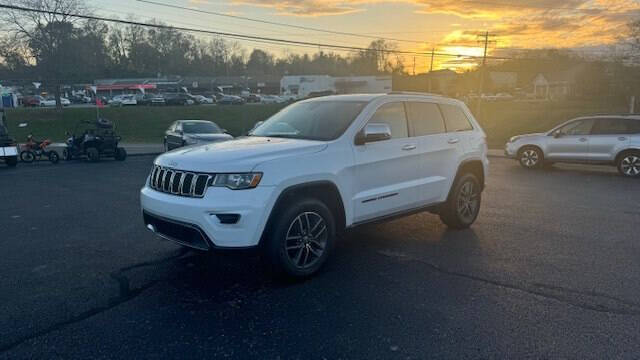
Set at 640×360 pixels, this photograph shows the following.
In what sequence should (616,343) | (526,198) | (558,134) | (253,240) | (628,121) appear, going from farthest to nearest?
(558,134)
(628,121)
(526,198)
(253,240)
(616,343)

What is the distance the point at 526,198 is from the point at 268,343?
23.8 feet

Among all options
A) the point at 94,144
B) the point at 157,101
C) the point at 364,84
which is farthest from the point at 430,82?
the point at 94,144

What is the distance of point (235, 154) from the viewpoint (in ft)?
14.1

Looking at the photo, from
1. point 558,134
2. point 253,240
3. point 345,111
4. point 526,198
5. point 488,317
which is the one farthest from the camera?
point 558,134

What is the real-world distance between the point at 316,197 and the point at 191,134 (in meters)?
13.4

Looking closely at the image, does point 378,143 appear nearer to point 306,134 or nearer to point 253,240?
point 306,134

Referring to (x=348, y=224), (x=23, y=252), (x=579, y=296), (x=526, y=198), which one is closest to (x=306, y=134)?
(x=348, y=224)

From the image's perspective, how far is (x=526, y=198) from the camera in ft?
Result: 29.6

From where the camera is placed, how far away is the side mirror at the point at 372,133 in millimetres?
4813

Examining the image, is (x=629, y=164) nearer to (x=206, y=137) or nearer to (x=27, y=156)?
(x=206, y=137)

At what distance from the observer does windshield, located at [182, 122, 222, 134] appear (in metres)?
17.5

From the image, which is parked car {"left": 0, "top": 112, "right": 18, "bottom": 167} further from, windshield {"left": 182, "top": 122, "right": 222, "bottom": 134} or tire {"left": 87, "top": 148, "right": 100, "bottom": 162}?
windshield {"left": 182, "top": 122, "right": 222, "bottom": 134}

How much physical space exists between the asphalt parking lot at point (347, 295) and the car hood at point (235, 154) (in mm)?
853

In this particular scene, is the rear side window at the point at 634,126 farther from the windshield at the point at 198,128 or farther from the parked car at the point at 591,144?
the windshield at the point at 198,128
